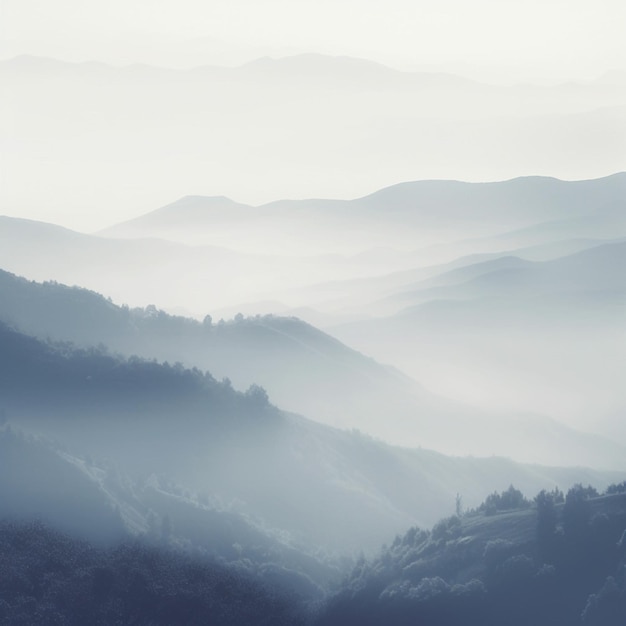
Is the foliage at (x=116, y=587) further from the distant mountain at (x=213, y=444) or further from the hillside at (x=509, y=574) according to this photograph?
the distant mountain at (x=213, y=444)

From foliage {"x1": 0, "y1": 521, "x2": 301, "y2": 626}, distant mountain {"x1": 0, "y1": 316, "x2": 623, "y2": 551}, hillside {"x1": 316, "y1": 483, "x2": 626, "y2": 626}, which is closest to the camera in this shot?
foliage {"x1": 0, "y1": 521, "x2": 301, "y2": 626}

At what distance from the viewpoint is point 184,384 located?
147625 millimetres

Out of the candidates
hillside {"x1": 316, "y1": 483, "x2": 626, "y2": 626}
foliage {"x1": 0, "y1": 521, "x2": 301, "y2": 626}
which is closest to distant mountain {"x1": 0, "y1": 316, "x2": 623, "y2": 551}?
foliage {"x1": 0, "y1": 521, "x2": 301, "y2": 626}

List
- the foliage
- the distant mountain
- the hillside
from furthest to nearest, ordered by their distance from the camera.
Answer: the distant mountain → the hillside → the foliage

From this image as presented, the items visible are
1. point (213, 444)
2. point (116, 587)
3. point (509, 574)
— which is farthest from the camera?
point (213, 444)

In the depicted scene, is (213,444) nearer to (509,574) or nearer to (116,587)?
(116,587)

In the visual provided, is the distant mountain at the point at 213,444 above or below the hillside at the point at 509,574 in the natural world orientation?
above

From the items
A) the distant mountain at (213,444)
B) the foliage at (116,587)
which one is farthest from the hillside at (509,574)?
the distant mountain at (213,444)

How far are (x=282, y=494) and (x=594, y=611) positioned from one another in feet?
145

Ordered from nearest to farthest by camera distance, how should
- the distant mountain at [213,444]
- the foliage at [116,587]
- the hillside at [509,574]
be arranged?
the foliage at [116,587] < the hillside at [509,574] < the distant mountain at [213,444]

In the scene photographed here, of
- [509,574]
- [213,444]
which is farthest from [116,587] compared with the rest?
[213,444]

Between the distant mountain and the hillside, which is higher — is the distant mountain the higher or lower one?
the higher one

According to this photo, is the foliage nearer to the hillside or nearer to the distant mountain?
the hillside

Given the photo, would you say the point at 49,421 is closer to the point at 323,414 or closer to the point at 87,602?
the point at 87,602
